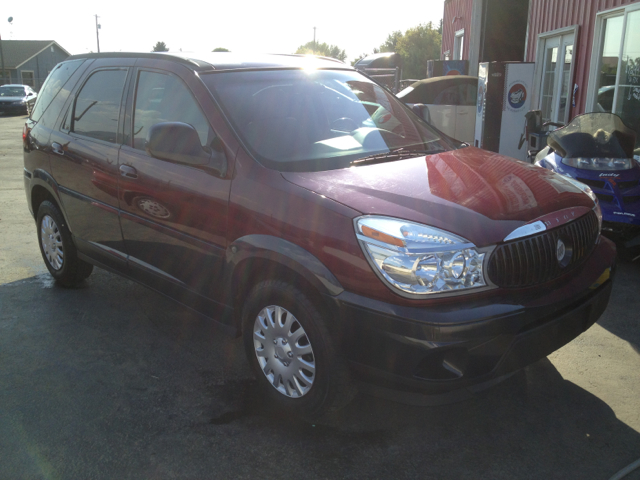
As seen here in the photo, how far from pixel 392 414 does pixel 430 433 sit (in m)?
0.25

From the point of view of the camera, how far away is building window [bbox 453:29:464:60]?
1965 centimetres

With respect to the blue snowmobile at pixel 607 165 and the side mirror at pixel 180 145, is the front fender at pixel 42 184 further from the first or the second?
the blue snowmobile at pixel 607 165

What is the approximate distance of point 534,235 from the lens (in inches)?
107

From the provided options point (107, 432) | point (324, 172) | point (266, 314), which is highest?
point (324, 172)

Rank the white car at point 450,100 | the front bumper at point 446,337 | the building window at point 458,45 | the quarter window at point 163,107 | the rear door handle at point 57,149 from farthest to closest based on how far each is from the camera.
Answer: the building window at point 458,45, the white car at point 450,100, the rear door handle at point 57,149, the quarter window at point 163,107, the front bumper at point 446,337

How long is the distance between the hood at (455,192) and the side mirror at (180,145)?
50 centimetres

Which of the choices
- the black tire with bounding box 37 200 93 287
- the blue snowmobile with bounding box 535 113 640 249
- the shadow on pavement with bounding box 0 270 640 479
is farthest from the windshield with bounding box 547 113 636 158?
the black tire with bounding box 37 200 93 287

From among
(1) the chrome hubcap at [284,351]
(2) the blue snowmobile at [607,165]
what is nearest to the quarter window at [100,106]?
(1) the chrome hubcap at [284,351]

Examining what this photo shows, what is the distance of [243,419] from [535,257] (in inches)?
66.7

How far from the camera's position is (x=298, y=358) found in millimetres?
2945

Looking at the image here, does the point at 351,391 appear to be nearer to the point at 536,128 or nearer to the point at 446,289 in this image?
the point at 446,289

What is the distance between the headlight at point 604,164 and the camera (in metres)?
5.33

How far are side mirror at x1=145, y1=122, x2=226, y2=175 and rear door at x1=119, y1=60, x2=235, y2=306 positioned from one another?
0.03m

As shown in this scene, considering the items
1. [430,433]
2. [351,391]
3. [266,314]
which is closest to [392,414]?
[430,433]
